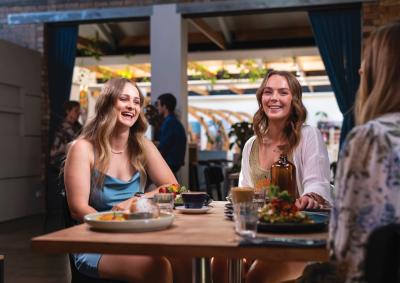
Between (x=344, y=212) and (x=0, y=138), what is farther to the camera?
(x=0, y=138)

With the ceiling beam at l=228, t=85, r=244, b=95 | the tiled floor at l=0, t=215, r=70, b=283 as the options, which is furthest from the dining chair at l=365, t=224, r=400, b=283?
the ceiling beam at l=228, t=85, r=244, b=95

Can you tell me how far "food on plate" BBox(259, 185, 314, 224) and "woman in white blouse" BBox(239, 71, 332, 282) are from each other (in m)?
0.81

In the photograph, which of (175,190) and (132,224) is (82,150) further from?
(132,224)

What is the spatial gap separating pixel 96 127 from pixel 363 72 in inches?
52.6

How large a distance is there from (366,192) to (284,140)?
1.44 m

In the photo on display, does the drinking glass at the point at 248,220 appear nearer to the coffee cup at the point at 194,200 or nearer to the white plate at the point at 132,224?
the white plate at the point at 132,224

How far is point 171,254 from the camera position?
4.71ft

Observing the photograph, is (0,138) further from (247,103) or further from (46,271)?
(247,103)

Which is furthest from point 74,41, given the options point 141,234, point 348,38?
point 141,234

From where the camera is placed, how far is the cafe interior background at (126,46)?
22.1 feet

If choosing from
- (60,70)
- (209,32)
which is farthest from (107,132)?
(209,32)

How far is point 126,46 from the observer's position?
9648 millimetres

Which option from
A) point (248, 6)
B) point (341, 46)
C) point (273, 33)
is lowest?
point (341, 46)

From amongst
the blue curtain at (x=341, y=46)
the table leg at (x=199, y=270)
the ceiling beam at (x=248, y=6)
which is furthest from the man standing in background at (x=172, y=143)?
the table leg at (x=199, y=270)
